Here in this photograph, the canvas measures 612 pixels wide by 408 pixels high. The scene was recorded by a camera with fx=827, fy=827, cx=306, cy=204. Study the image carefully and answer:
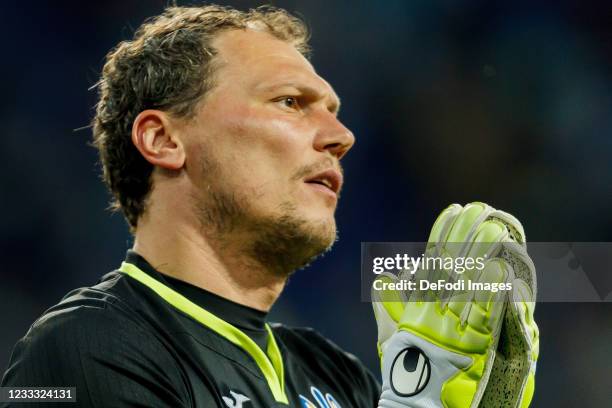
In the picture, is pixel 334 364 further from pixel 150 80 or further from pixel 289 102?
pixel 150 80

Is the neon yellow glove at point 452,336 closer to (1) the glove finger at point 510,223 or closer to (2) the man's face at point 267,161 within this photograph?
(1) the glove finger at point 510,223

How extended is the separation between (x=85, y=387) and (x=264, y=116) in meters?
0.68

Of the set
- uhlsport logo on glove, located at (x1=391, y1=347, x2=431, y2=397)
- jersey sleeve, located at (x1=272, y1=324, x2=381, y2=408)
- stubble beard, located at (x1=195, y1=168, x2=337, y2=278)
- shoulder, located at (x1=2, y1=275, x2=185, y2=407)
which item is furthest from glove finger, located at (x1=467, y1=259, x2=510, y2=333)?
shoulder, located at (x1=2, y1=275, x2=185, y2=407)

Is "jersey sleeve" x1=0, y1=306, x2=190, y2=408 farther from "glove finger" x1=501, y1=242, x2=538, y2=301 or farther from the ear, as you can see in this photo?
"glove finger" x1=501, y1=242, x2=538, y2=301

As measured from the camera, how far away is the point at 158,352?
149cm

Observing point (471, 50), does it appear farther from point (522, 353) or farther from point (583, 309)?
point (522, 353)

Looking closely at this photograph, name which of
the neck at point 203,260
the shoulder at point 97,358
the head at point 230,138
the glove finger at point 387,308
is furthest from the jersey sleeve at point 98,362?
the glove finger at point 387,308

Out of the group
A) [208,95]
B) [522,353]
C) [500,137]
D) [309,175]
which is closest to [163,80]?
[208,95]

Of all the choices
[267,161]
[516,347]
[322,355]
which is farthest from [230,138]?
[516,347]

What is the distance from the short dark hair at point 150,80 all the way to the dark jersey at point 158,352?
0.74 ft

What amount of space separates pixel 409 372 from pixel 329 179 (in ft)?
1.44

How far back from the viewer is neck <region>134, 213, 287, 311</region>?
1.72 m

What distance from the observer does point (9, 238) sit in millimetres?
3373

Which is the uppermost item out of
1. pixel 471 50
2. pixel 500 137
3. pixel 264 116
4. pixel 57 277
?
pixel 471 50
